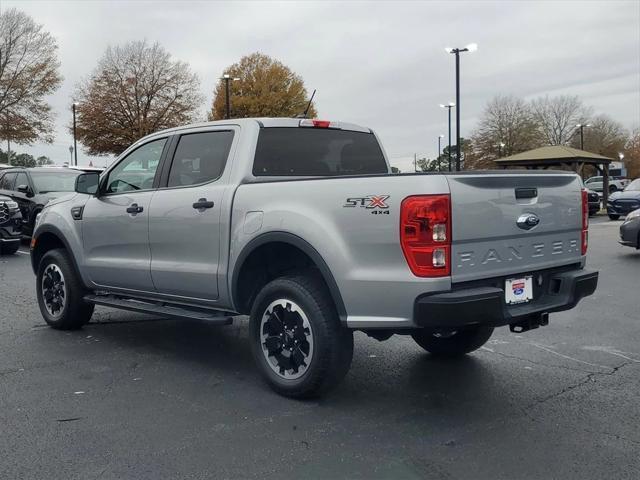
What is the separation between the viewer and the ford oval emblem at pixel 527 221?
4.00m

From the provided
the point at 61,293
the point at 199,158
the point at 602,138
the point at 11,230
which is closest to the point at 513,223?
the point at 199,158

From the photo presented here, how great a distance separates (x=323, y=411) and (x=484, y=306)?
1239mm

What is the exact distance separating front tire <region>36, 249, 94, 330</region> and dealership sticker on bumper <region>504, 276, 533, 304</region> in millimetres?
4136

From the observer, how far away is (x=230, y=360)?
17.5ft

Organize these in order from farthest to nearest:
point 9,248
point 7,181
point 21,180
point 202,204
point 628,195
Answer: point 628,195 < point 7,181 < point 21,180 < point 9,248 < point 202,204

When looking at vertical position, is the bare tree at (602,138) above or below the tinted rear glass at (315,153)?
above

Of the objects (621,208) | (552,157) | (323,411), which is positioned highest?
(552,157)

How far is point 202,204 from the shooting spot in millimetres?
4789

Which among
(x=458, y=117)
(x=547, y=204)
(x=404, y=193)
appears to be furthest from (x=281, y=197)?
(x=458, y=117)

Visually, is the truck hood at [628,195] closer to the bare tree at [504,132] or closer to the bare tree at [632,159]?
the bare tree at [504,132]

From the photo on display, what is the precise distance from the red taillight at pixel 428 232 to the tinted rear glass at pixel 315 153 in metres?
1.59

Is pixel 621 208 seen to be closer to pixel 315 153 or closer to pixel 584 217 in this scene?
pixel 584 217

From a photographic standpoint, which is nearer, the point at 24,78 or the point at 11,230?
the point at 11,230

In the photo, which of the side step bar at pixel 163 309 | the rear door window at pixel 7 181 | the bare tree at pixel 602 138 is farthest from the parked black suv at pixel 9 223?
the bare tree at pixel 602 138
